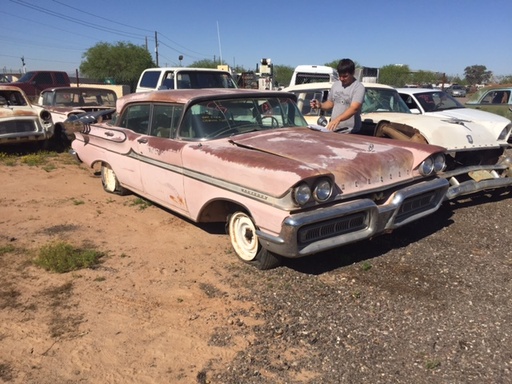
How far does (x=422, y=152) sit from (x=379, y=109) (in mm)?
3353

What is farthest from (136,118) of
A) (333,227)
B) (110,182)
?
(333,227)

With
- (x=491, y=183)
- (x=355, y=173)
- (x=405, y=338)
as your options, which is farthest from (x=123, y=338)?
(x=491, y=183)

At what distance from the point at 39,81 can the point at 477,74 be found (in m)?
87.5

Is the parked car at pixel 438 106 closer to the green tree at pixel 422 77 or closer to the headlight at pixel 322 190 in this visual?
the headlight at pixel 322 190

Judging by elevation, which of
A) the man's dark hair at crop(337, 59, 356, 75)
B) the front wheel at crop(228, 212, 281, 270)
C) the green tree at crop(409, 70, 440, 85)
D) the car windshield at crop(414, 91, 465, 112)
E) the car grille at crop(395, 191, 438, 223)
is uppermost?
the green tree at crop(409, 70, 440, 85)

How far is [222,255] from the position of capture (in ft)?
14.0

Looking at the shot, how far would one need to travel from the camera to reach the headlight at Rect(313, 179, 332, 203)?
331 cm

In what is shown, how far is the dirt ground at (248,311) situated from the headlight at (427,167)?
0.78 metres

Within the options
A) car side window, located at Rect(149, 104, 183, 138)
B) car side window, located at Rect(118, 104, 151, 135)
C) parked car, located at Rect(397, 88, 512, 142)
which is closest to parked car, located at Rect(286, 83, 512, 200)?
parked car, located at Rect(397, 88, 512, 142)

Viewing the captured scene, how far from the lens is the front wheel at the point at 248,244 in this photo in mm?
3795

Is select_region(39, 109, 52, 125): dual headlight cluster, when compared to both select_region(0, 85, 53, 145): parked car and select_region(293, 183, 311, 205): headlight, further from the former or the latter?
select_region(293, 183, 311, 205): headlight

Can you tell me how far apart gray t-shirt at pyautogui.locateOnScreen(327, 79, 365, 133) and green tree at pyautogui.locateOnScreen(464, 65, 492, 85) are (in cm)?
8556

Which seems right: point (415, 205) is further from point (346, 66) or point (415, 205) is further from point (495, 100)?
point (495, 100)

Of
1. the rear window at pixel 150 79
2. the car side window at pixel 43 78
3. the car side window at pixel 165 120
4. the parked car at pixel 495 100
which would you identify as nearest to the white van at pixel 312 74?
the parked car at pixel 495 100
